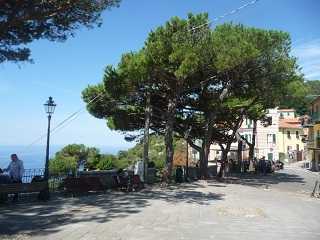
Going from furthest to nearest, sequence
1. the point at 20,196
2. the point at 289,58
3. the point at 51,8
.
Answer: the point at 289,58
the point at 20,196
the point at 51,8

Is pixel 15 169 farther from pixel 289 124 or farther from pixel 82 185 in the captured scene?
pixel 289 124

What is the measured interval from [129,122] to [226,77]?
6631 mm

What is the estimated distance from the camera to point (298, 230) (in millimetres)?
13773

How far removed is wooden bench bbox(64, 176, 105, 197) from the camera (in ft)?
63.7

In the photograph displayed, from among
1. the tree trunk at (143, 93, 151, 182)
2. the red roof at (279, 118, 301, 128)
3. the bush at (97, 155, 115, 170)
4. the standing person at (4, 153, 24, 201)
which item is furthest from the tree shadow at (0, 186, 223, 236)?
the red roof at (279, 118, 301, 128)

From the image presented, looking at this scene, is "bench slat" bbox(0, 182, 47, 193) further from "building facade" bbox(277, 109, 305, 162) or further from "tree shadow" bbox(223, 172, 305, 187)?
"building facade" bbox(277, 109, 305, 162)

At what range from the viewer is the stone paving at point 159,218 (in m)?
12.3

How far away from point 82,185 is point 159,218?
586 cm

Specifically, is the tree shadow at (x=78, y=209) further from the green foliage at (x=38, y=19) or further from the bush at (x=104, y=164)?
the bush at (x=104, y=164)

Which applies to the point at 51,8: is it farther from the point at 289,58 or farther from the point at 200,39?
the point at 289,58

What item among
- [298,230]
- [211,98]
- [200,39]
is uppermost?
[200,39]

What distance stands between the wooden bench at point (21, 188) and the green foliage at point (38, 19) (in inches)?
153

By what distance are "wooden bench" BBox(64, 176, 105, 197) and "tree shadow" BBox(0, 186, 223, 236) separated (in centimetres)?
47

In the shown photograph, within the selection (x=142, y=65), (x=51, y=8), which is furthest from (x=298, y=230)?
(x=142, y=65)
